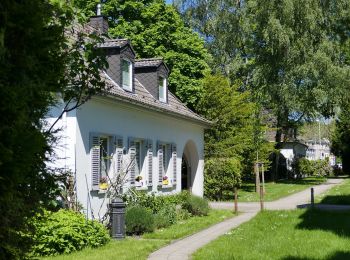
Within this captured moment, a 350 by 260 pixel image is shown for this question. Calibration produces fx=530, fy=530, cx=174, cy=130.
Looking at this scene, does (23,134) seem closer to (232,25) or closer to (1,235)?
(1,235)

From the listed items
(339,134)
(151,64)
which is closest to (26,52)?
(151,64)

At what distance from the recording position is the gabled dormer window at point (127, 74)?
60.0 feet

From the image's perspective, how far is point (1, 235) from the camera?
3.68m

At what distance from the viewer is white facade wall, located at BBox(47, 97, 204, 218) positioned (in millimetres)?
13898

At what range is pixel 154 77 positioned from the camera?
2108 centimetres

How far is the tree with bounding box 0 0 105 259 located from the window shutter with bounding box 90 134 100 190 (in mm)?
10084

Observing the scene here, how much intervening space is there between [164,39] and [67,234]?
19.5 m

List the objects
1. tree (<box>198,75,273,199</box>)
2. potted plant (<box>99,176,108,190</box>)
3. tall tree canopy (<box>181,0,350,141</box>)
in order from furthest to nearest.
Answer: tall tree canopy (<box>181,0,350,141</box>) < tree (<box>198,75,273,199</box>) < potted plant (<box>99,176,108,190</box>)

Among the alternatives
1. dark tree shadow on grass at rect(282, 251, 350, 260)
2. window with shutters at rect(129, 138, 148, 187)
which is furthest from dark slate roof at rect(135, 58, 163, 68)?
dark tree shadow on grass at rect(282, 251, 350, 260)

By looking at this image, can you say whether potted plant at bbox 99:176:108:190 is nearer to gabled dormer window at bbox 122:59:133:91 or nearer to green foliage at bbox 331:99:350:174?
gabled dormer window at bbox 122:59:133:91

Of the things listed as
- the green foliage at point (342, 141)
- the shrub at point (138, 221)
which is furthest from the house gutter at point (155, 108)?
the green foliage at point (342, 141)

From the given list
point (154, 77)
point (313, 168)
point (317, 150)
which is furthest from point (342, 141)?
point (317, 150)

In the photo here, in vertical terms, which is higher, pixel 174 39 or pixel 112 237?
pixel 174 39

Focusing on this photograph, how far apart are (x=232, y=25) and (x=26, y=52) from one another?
33.5 metres
